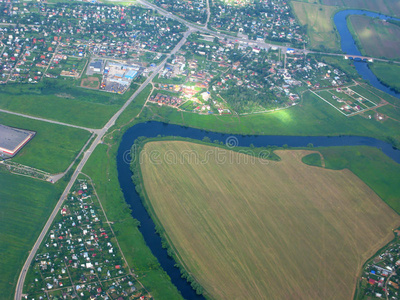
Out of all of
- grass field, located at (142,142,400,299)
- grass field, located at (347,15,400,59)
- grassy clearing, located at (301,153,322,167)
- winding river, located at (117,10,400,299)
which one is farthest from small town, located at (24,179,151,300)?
grass field, located at (347,15,400,59)

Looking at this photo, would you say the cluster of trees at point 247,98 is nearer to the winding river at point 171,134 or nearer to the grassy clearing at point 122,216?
the winding river at point 171,134

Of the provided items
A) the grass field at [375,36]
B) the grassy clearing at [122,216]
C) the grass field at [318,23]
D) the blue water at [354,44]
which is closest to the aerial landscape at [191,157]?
the grassy clearing at [122,216]

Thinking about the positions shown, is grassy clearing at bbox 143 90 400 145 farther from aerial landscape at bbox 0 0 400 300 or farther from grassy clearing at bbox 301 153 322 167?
grassy clearing at bbox 301 153 322 167

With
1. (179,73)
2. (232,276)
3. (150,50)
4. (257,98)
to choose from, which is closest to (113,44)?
(150,50)

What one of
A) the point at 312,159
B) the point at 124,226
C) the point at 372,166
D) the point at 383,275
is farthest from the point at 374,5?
the point at 124,226

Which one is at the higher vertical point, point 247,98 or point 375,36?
point 375,36
